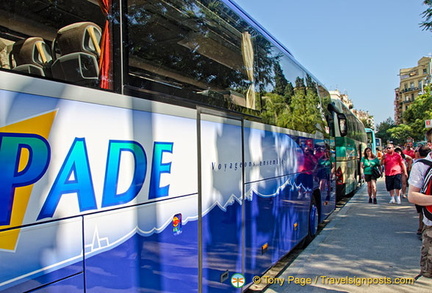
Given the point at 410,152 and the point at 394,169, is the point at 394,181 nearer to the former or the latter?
the point at 394,169

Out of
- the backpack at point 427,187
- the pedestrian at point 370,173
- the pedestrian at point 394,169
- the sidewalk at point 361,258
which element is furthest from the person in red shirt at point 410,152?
the backpack at point 427,187

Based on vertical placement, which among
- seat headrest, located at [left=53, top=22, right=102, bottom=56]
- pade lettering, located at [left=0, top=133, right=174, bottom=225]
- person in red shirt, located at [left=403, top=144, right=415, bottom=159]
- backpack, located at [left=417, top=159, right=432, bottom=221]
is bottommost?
backpack, located at [left=417, top=159, right=432, bottom=221]

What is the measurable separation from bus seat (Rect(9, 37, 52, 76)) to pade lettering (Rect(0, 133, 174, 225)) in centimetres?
61

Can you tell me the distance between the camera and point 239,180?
3699 mm

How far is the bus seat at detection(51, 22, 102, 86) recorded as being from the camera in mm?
2100

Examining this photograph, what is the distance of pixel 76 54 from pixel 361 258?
214 inches

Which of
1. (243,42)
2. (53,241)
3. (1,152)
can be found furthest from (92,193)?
(243,42)

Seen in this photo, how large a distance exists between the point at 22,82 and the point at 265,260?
371 centimetres

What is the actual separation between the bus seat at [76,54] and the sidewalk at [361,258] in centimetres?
368

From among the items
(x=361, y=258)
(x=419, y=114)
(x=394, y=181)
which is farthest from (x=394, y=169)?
(x=419, y=114)

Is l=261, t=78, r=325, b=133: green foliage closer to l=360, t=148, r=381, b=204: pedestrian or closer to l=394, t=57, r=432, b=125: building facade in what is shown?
l=360, t=148, r=381, b=204: pedestrian

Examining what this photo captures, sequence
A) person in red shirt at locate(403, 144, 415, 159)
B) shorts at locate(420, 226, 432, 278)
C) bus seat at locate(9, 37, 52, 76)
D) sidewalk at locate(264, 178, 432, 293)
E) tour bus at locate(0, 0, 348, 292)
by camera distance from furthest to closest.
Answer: person in red shirt at locate(403, 144, 415, 159) < sidewalk at locate(264, 178, 432, 293) < shorts at locate(420, 226, 432, 278) < bus seat at locate(9, 37, 52, 76) < tour bus at locate(0, 0, 348, 292)

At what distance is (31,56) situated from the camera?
210 centimetres

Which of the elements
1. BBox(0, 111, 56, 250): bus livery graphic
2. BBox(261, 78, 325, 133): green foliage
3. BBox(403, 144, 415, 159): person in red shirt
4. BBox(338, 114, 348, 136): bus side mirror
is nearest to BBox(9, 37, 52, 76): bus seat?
BBox(0, 111, 56, 250): bus livery graphic
